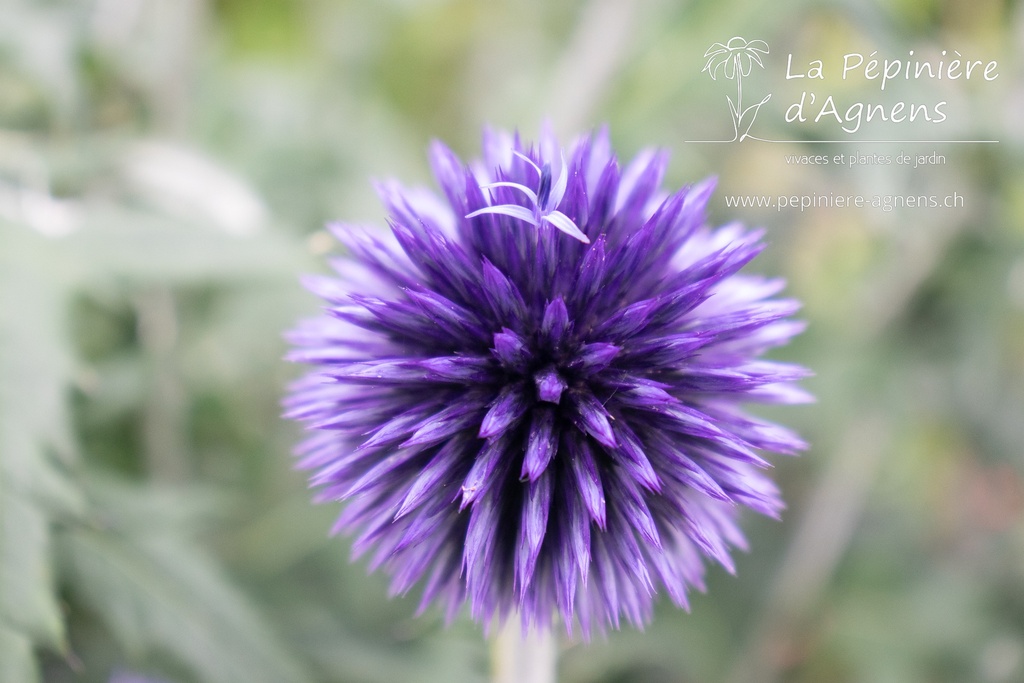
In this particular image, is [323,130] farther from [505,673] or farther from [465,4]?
[505,673]

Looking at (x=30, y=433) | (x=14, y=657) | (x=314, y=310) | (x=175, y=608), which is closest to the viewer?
(x=14, y=657)

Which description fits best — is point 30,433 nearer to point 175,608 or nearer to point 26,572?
point 26,572

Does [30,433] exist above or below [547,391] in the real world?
below

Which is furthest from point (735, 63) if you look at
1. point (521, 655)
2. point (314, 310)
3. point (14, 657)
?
point (14, 657)

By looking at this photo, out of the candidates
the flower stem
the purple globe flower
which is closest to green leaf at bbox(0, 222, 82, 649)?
the purple globe flower

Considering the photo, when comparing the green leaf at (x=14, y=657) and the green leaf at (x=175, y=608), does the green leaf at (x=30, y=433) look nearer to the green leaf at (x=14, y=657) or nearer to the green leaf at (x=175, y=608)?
the green leaf at (x=14, y=657)

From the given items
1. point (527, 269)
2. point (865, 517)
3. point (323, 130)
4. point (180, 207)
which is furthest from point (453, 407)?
point (865, 517)

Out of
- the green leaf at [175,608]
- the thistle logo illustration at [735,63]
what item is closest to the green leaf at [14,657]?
the green leaf at [175,608]

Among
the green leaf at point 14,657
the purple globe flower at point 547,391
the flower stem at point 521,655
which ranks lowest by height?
the green leaf at point 14,657
